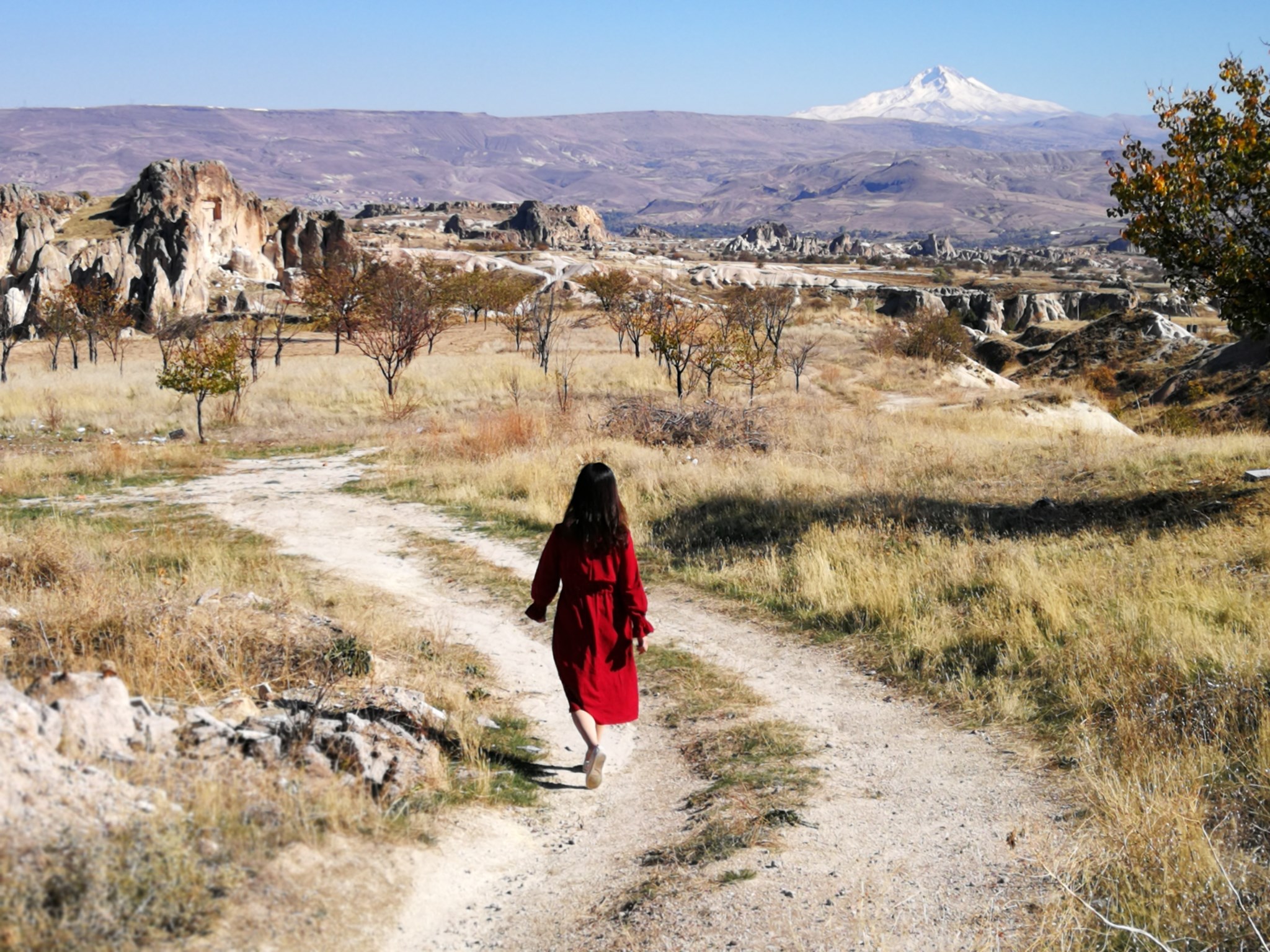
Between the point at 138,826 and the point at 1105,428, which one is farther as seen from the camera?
the point at 1105,428

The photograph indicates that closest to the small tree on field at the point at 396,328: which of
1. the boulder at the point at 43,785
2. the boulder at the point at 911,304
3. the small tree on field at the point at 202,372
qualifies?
the small tree on field at the point at 202,372

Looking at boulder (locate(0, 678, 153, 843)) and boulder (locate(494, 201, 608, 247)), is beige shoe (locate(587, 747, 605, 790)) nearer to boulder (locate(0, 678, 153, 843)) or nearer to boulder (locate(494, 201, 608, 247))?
boulder (locate(0, 678, 153, 843))

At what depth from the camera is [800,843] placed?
4.73m

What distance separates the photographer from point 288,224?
75.7 m

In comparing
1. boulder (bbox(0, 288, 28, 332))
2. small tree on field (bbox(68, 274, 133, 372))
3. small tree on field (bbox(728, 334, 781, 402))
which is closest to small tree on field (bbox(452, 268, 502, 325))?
small tree on field (bbox(68, 274, 133, 372))

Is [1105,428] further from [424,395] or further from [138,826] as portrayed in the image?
[138,826]

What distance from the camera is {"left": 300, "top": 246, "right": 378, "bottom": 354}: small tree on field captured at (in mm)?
47781

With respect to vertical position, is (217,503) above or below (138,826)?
below

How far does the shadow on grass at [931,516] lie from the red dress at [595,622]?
19.1 ft

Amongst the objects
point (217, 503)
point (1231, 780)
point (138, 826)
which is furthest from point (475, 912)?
point (217, 503)

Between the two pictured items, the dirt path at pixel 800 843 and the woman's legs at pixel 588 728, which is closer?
the dirt path at pixel 800 843

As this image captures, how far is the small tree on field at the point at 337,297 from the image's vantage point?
47.8 m

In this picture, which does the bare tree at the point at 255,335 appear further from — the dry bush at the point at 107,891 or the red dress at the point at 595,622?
the dry bush at the point at 107,891

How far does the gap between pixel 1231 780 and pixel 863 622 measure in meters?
3.95
